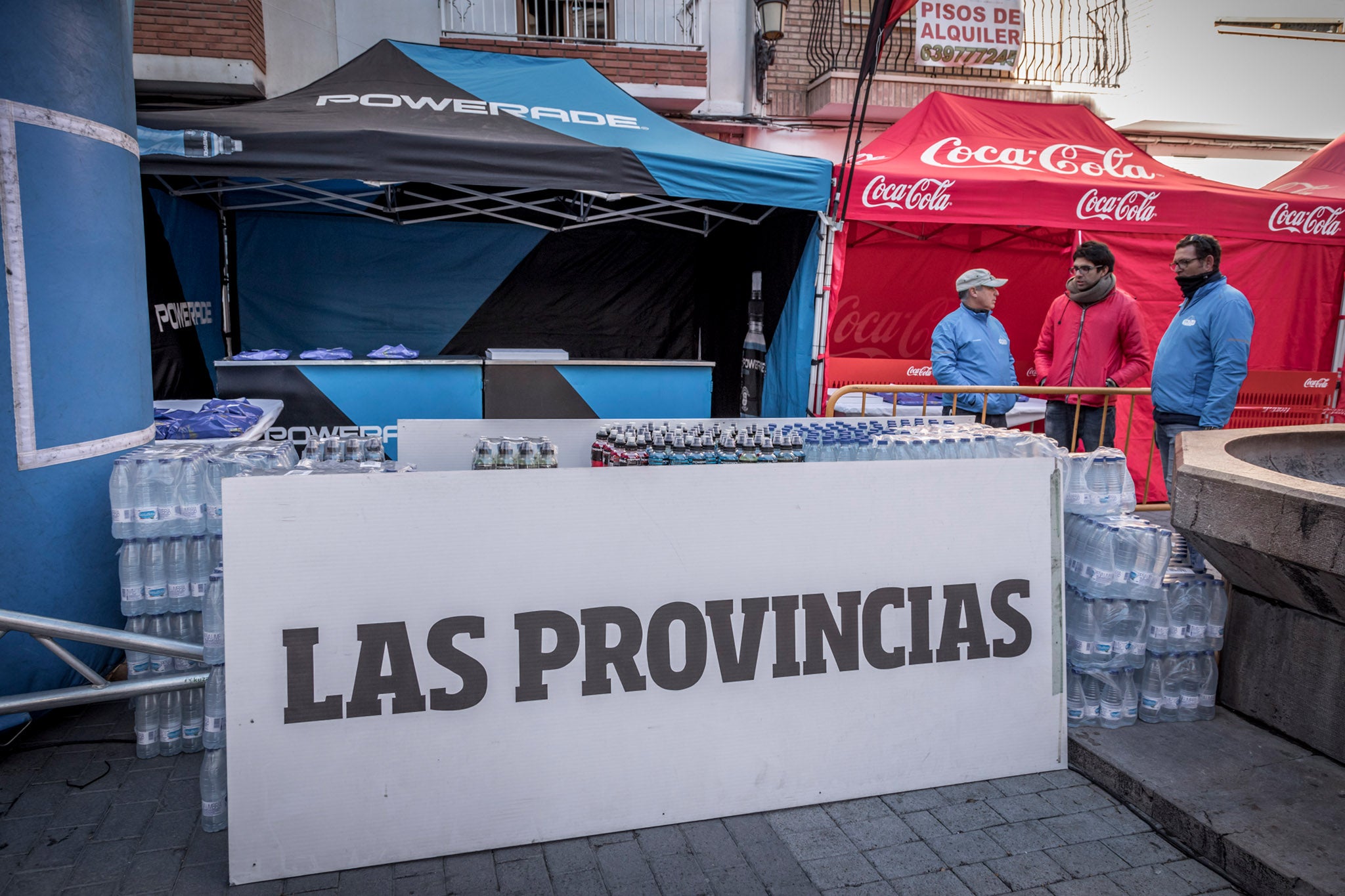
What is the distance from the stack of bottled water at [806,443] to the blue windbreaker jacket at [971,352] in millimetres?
2039

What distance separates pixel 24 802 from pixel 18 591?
929 mm

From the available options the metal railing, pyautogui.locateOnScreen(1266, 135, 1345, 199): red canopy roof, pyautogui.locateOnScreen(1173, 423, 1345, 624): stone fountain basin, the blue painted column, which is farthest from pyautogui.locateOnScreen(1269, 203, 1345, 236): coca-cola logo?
the metal railing

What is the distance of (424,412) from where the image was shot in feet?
24.1

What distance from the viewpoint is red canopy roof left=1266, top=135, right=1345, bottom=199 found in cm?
875

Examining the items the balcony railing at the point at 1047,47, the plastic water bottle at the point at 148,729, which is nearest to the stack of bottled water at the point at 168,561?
the plastic water bottle at the point at 148,729

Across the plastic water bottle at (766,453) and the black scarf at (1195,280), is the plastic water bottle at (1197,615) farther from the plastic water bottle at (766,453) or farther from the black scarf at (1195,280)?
the black scarf at (1195,280)

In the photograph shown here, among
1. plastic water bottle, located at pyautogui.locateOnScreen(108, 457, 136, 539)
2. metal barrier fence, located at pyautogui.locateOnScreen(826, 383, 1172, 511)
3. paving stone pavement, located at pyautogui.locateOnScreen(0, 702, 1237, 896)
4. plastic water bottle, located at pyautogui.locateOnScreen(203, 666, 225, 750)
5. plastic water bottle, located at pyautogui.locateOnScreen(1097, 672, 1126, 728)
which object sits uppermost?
metal barrier fence, located at pyautogui.locateOnScreen(826, 383, 1172, 511)

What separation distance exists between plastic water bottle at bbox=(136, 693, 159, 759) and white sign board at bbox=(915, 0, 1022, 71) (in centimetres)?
1276

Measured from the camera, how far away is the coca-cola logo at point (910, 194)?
6.59m

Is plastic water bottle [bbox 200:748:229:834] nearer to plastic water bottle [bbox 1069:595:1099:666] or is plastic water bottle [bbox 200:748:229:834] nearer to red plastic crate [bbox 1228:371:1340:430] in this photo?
plastic water bottle [bbox 1069:595:1099:666]

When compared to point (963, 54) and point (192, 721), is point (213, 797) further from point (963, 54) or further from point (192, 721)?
point (963, 54)

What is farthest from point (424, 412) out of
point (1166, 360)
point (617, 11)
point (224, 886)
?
point (617, 11)

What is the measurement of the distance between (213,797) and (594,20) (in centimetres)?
1201

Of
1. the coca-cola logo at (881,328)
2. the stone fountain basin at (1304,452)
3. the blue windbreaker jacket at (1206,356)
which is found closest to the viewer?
the stone fountain basin at (1304,452)
